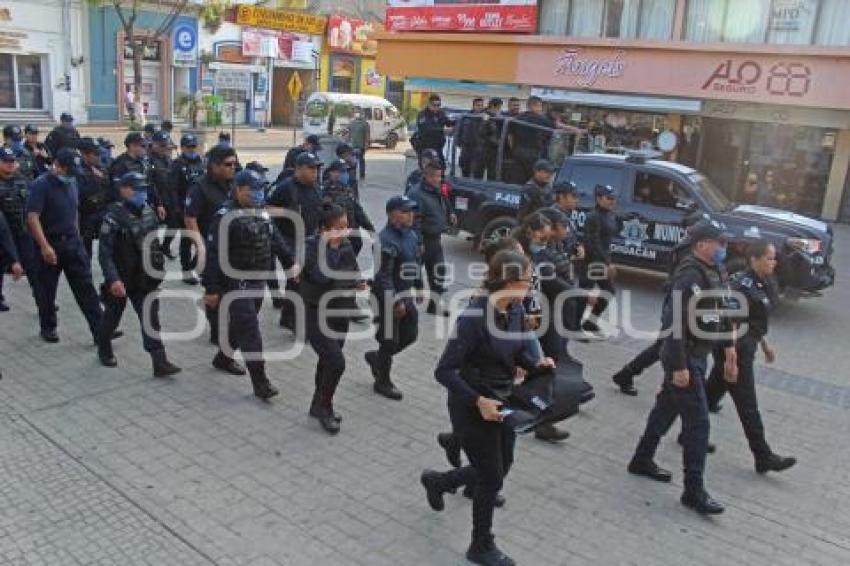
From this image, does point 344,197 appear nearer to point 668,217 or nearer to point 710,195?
point 668,217

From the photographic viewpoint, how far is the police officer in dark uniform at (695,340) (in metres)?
4.91

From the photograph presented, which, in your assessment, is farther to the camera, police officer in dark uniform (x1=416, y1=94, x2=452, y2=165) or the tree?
the tree

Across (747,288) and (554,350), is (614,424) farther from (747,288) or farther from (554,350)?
(747,288)

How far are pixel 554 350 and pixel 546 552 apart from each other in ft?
6.39

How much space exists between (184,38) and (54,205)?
3039 cm

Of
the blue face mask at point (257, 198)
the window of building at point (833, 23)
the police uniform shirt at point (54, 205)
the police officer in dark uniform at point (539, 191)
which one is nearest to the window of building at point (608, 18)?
the window of building at point (833, 23)

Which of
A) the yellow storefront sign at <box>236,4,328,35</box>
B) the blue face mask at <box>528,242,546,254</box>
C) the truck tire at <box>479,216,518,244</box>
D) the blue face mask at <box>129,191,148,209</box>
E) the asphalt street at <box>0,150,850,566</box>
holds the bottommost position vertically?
the asphalt street at <box>0,150,850,566</box>

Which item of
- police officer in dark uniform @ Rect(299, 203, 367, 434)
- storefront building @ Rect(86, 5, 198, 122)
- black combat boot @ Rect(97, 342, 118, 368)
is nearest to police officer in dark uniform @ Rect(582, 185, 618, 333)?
police officer in dark uniform @ Rect(299, 203, 367, 434)

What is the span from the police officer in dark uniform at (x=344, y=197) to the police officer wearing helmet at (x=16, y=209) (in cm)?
296

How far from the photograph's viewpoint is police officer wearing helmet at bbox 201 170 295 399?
6.03 meters

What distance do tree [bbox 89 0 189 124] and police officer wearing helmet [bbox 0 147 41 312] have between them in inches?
942

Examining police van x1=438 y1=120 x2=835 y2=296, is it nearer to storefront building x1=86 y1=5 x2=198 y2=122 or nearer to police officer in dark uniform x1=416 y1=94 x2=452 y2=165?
police officer in dark uniform x1=416 y1=94 x2=452 y2=165

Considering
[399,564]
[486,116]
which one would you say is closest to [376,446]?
[399,564]

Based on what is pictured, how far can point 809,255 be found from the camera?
9703mm
